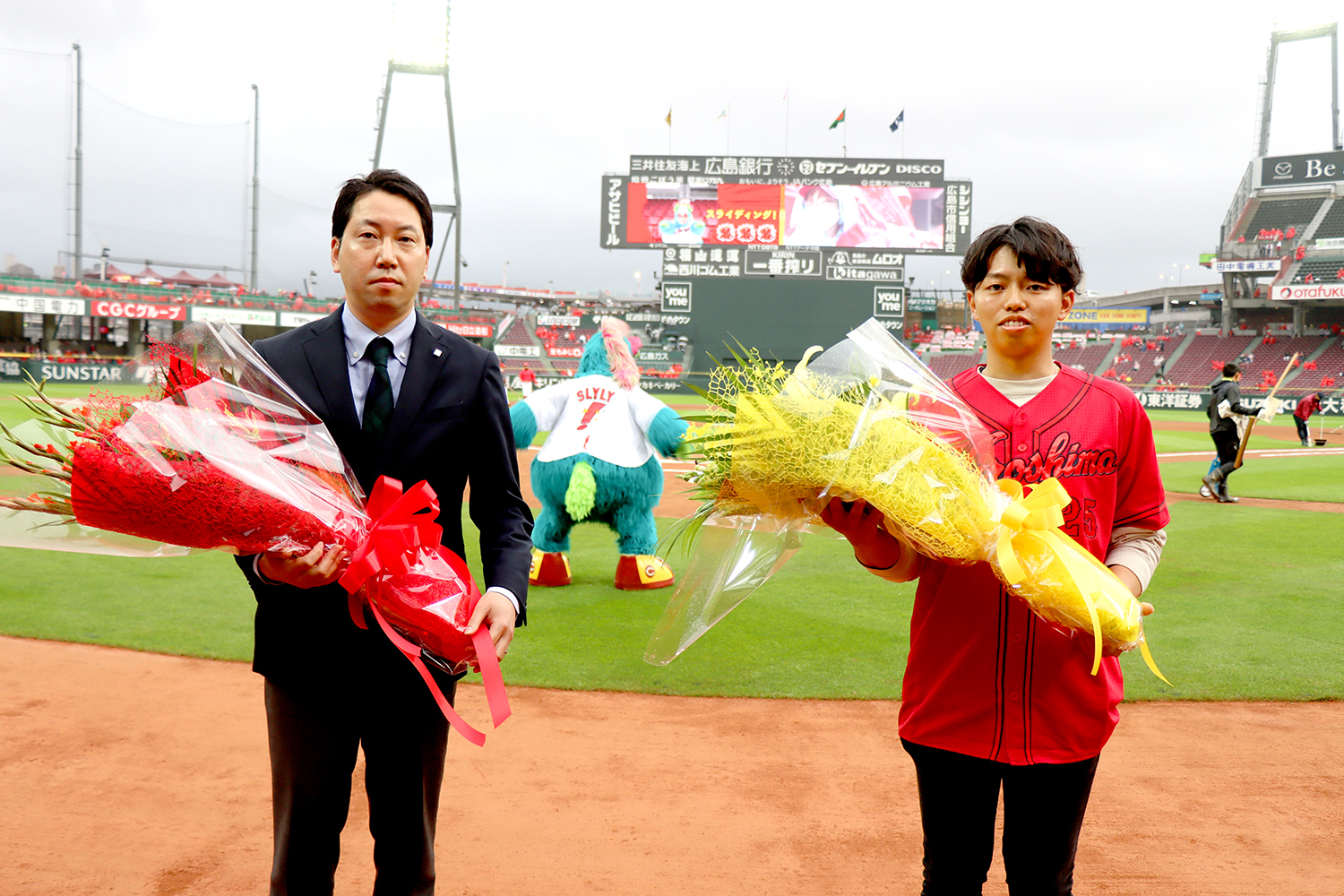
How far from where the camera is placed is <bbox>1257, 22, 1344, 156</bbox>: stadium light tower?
3966cm

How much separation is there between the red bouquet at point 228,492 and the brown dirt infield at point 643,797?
1397 millimetres

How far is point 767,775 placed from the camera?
3557 mm

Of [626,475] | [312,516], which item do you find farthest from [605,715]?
[312,516]

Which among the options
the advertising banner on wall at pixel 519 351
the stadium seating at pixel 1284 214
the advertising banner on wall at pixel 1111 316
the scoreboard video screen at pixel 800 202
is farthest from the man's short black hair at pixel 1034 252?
the advertising banner on wall at pixel 1111 316

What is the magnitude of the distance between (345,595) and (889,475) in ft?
4.13

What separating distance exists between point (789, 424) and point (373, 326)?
3.39 ft

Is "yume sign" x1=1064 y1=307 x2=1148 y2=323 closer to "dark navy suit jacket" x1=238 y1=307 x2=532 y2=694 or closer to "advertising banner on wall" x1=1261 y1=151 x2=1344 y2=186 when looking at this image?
"advertising banner on wall" x1=1261 y1=151 x2=1344 y2=186

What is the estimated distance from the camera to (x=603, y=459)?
20.6 ft

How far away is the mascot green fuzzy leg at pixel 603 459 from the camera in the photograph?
247 inches

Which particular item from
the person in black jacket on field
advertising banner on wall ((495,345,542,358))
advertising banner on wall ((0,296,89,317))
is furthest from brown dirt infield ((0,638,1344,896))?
advertising banner on wall ((495,345,542,358))

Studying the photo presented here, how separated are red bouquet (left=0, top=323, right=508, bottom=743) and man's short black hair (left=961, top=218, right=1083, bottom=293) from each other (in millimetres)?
1424

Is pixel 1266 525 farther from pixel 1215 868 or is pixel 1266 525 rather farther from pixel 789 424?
pixel 789 424

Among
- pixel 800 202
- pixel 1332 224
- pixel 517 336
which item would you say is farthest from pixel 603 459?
pixel 517 336

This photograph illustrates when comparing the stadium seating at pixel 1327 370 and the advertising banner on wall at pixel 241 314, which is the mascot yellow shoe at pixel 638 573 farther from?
the stadium seating at pixel 1327 370
